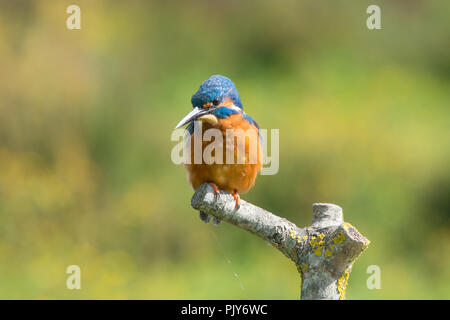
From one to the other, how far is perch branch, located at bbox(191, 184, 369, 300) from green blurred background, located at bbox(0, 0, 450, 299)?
2274 millimetres

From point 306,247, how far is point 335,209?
176 millimetres

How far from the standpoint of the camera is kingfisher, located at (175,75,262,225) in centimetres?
256

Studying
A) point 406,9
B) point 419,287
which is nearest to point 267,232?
point 419,287

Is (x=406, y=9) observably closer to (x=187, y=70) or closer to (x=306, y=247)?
(x=187, y=70)

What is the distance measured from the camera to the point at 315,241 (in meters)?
1.98

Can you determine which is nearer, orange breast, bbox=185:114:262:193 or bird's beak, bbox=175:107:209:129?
bird's beak, bbox=175:107:209:129

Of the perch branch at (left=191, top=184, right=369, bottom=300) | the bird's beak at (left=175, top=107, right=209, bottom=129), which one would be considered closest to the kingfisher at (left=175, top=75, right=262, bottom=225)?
the bird's beak at (left=175, top=107, right=209, bottom=129)

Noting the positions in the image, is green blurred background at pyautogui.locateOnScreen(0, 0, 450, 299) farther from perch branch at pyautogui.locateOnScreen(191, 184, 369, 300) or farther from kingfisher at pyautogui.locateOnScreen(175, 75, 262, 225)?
perch branch at pyautogui.locateOnScreen(191, 184, 369, 300)

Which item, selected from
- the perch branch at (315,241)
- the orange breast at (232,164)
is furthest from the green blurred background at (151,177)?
the perch branch at (315,241)

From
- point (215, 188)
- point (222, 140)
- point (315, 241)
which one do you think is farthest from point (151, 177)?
point (315, 241)

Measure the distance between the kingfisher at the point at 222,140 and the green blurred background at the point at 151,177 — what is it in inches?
71.6

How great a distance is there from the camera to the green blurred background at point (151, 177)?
14.1 feet

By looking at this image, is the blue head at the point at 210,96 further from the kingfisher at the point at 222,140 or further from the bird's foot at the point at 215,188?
the bird's foot at the point at 215,188

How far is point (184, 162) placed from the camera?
277 cm
